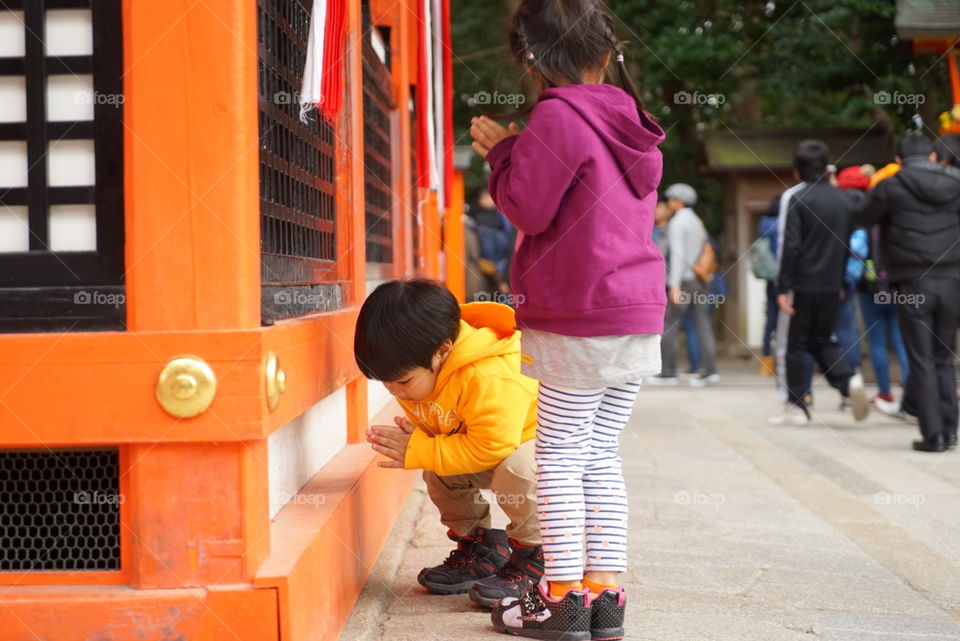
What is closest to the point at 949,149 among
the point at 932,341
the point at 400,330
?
the point at 932,341

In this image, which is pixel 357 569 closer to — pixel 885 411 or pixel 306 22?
pixel 306 22

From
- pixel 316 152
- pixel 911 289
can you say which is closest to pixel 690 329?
pixel 911 289

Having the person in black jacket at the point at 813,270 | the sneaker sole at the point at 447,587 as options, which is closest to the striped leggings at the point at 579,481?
the sneaker sole at the point at 447,587

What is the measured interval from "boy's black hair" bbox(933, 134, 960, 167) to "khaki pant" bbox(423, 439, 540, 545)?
4.34 meters

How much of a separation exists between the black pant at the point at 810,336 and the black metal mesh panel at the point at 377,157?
276 cm

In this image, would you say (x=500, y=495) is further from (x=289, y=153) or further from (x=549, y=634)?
(x=289, y=153)

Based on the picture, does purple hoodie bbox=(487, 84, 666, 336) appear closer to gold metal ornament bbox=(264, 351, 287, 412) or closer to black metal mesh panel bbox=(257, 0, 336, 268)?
black metal mesh panel bbox=(257, 0, 336, 268)

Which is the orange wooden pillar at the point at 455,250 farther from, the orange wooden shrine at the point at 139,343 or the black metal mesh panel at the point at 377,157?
the orange wooden shrine at the point at 139,343

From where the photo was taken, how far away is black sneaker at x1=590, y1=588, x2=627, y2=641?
266 cm

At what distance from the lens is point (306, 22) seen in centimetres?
331

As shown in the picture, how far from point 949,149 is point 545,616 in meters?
4.90

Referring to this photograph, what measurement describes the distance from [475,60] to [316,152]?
16.9 m

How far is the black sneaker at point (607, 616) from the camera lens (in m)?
2.66

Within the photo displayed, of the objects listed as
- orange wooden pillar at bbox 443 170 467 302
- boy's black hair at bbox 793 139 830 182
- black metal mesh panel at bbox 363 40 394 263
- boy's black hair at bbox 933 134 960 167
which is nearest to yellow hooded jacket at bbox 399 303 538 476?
black metal mesh panel at bbox 363 40 394 263
